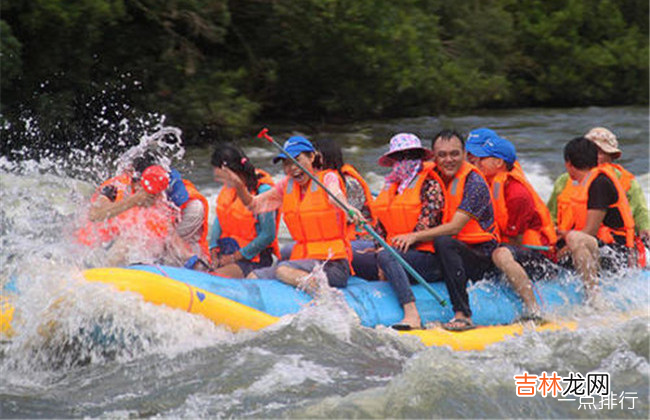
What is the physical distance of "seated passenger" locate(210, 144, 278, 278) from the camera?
17.1 ft

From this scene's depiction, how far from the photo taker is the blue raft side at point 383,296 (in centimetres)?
476

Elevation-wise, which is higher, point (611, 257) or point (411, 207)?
point (411, 207)

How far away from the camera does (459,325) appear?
492cm

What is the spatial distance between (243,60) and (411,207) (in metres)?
6.55

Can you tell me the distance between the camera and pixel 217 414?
389 cm

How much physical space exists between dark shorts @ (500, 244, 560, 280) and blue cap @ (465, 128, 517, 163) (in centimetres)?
48

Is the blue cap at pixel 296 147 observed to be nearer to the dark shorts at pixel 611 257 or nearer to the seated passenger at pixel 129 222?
the seated passenger at pixel 129 222

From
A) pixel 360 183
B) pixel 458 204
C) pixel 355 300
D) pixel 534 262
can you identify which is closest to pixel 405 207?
pixel 458 204

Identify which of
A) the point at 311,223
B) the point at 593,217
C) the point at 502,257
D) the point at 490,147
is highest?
the point at 490,147

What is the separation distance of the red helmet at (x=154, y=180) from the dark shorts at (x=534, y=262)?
184 centimetres

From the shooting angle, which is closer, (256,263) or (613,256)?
(613,256)

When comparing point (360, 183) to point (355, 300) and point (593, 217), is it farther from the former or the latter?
point (593, 217)

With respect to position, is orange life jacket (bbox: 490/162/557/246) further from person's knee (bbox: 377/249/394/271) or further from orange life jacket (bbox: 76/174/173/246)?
orange life jacket (bbox: 76/174/173/246)

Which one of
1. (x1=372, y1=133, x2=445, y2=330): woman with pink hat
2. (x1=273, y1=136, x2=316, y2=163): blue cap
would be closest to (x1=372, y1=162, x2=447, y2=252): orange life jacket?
(x1=372, y1=133, x2=445, y2=330): woman with pink hat
